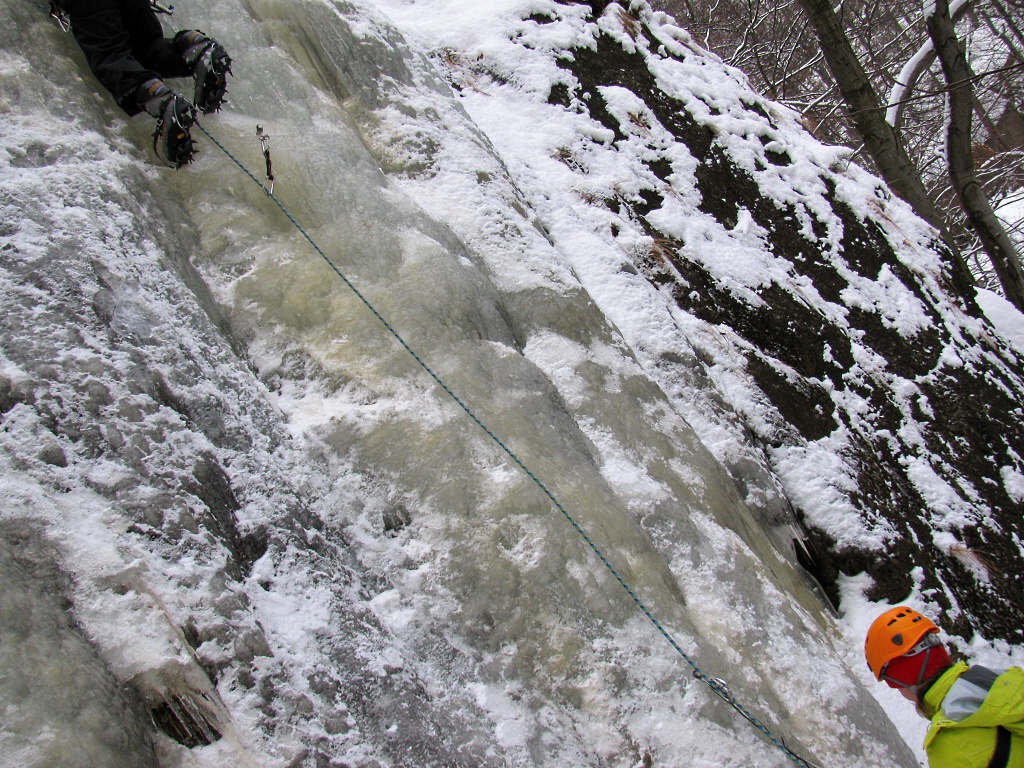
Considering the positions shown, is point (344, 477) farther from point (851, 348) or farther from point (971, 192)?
point (971, 192)

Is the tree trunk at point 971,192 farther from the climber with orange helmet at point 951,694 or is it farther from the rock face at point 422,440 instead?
the climber with orange helmet at point 951,694

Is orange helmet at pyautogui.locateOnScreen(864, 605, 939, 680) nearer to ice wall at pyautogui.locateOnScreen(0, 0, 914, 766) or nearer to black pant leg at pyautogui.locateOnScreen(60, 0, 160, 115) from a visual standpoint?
ice wall at pyautogui.locateOnScreen(0, 0, 914, 766)

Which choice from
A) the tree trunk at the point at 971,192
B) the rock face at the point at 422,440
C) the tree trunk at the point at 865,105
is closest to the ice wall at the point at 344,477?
the rock face at the point at 422,440

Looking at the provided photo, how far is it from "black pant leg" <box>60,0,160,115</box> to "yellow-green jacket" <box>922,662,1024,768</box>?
3933mm

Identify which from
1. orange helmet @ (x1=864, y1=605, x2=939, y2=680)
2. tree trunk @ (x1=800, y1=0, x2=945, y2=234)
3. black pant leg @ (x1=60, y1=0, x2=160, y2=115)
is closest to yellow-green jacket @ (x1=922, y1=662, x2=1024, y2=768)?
orange helmet @ (x1=864, y1=605, x2=939, y2=680)

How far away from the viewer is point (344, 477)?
8.19ft

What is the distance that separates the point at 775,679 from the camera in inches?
102

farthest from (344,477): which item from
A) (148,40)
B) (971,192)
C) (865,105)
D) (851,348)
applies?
(971,192)

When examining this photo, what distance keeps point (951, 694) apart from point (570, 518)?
133 centimetres

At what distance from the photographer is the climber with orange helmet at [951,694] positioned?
1.80 meters

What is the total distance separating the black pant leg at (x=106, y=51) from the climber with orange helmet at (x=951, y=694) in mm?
3816

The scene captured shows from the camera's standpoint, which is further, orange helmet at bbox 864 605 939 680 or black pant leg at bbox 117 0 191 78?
black pant leg at bbox 117 0 191 78

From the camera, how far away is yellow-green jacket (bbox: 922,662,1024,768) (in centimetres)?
179

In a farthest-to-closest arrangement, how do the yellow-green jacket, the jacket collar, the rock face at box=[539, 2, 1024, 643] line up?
1. the rock face at box=[539, 2, 1024, 643]
2. the jacket collar
3. the yellow-green jacket
